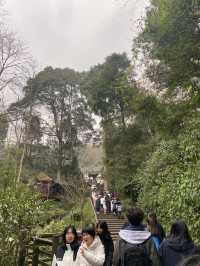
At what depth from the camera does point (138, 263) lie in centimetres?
345

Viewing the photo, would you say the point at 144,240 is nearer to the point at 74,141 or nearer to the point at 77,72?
the point at 74,141

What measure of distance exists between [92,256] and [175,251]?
0.96 m

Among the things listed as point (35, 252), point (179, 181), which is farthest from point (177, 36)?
point (35, 252)

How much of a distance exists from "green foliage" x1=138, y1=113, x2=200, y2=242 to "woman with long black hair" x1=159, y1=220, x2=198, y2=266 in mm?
3907

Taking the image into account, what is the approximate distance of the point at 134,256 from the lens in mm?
3473

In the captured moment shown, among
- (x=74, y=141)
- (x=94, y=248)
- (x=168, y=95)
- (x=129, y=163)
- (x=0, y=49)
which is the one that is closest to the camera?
(x=94, y=248)

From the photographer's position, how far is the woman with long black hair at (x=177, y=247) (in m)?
3.61

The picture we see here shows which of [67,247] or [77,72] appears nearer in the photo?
[67,247]

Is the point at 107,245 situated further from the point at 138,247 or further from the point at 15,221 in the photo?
the point at 15,221

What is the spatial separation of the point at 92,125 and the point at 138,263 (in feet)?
121

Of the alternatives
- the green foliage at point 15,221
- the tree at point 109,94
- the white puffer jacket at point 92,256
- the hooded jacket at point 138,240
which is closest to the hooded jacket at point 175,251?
the hooded jacket at point 138,240

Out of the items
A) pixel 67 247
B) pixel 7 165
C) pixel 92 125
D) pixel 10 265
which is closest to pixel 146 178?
pixel 7 165

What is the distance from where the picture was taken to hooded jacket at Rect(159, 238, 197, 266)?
3.60 metres

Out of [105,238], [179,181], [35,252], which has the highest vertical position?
[179,181]
